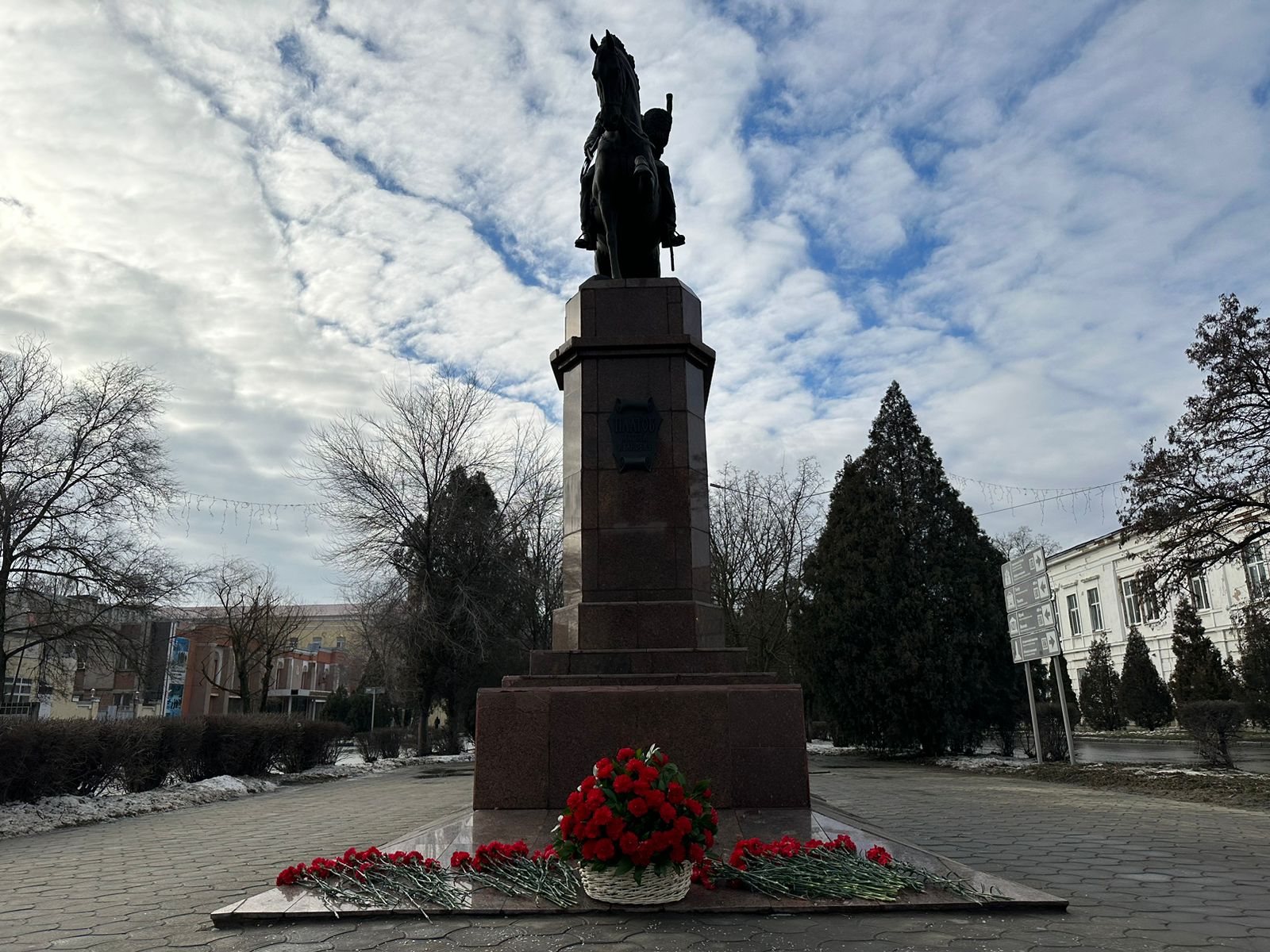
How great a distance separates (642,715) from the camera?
21.0 ft

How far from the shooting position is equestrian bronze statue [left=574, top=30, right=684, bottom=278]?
898cm

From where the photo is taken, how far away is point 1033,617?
16.4 m

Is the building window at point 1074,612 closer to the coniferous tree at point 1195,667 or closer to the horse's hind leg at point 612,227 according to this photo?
the coniferous tree at point 1195,667

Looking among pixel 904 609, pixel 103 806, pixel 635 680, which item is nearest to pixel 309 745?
pixel 103 806

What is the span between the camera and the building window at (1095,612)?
47.2 m

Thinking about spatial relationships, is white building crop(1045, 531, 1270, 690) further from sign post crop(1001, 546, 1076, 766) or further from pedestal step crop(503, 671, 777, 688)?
pedestal step crop(503, 671, 777, 688)

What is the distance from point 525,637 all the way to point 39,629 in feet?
53.4

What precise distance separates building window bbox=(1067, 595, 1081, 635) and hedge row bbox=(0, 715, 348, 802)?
147 feet

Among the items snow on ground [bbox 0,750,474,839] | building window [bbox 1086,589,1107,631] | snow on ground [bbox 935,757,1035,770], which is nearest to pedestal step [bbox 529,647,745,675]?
snow on ground [bbox 0,750,474,839]

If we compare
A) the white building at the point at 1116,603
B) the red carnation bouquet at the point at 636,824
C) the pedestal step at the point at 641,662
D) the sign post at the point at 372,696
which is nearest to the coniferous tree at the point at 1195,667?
the white building at the point at 1116,603

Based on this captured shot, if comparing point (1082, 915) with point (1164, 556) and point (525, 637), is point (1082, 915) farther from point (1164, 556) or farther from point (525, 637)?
point (525, 637)

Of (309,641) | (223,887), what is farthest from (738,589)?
(309,641)

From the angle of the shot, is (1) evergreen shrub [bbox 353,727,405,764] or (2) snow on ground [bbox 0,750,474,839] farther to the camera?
(1) evergreen shrub [bbox 353,727,405,764]

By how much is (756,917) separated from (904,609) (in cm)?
1767
